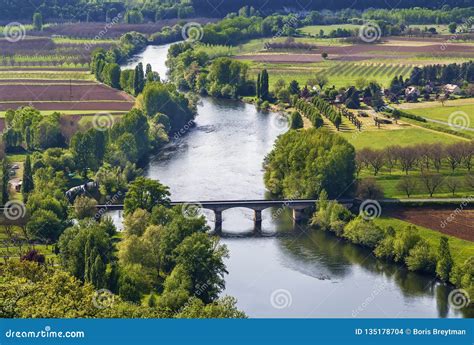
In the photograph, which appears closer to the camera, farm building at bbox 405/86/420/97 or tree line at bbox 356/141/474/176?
tree line at bbox 356/141/474/176

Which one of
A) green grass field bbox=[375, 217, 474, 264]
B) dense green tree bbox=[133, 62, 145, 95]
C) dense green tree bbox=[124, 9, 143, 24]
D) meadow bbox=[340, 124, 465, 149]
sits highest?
dense green tree bbox=[124, 9, 143, 24]

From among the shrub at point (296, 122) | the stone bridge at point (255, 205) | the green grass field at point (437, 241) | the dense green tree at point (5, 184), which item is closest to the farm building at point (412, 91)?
the shrub at point (296, 122)

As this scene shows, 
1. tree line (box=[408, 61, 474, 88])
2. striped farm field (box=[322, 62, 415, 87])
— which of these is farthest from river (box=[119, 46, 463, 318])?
tree line (box=[408, 61, 474, 88])

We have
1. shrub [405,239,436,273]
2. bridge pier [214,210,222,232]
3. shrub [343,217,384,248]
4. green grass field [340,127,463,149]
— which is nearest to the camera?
shrub [405,239,436,273]

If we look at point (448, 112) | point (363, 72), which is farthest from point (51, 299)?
point (363, 72)

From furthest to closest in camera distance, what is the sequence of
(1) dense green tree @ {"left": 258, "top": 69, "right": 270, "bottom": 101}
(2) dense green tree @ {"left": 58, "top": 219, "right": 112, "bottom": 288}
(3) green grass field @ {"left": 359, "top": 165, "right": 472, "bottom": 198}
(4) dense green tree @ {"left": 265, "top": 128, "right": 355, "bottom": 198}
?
(1) dense green tree @ {"left": 258, "top": 69, "right": 270, "bottom": 101}, (3) green grass field @ {"left": 359, "top": 165, "right": 472, "bottom": 198}, (4) dense green tree @ {"left": 265, "top": 128, "right": 355, "bottom": 198}, (2) dense green tree @ {"left": 58, "top": 219, "right": 112, "bottom": 288}

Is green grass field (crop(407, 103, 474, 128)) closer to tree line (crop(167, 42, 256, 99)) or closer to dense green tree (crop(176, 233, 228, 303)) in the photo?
tree line (crop(167, 42, 256, 99))

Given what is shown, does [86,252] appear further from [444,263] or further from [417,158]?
[417,158]
